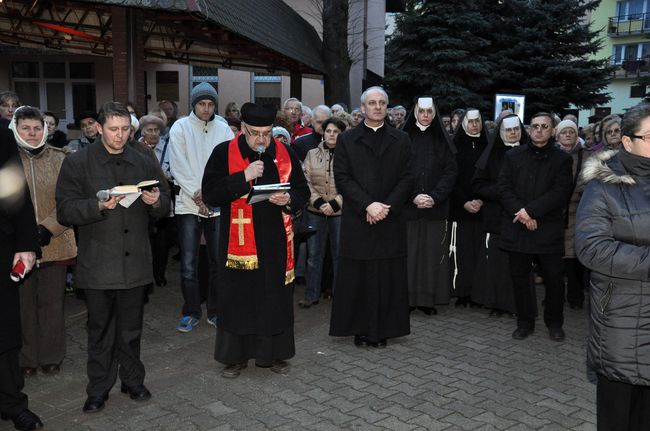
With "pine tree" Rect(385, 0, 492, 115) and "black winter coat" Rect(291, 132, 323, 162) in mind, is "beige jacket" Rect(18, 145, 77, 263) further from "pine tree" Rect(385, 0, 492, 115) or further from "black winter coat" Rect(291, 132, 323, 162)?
"pine tree" Rect(385, 0, 492, 115)

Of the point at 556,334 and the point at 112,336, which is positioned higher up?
the point at 112,336

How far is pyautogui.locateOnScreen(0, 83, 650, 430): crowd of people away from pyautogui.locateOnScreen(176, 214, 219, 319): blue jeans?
0.02 metres

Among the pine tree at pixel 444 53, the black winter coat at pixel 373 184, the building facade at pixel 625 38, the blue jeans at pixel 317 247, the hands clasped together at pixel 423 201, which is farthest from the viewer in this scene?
the building facade at pixel 625 38

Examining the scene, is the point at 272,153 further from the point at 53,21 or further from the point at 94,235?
the point at 53,21

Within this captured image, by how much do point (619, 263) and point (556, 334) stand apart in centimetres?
337

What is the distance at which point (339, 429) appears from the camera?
14.2ft

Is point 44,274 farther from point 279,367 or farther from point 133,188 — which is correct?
point 279,367

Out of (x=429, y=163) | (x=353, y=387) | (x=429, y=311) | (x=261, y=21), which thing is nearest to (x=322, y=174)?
(x=429, y=163)

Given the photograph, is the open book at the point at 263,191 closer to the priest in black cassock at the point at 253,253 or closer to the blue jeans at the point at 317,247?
the priest in black cassock at the point at 253,253

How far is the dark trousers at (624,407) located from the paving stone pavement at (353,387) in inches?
40.1

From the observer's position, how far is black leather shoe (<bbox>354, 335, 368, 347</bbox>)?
608 cm

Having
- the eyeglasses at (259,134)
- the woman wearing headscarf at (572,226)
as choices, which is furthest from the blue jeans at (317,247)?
the woman wearing headscarf at (572,226)

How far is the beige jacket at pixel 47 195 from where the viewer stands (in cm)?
502

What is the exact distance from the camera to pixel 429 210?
23.4 feet
